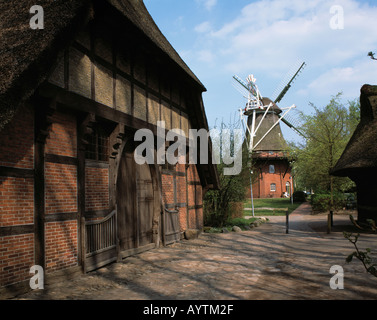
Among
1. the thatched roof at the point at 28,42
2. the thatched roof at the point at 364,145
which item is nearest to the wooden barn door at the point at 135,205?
the thatched roof at the point at 28,42

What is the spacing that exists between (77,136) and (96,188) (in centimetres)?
124

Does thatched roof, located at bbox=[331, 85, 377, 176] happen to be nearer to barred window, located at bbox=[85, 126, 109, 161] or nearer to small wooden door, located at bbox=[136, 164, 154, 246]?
small wooden door, located at bbox=[136, 164, 154, 246]

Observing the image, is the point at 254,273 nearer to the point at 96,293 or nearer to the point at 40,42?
the point at 96,293

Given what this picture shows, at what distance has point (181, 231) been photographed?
473 inches

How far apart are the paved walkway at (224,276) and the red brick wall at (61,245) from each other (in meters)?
0.34

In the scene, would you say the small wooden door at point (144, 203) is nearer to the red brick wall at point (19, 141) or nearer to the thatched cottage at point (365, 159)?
the red brick wall at point (19, 141)

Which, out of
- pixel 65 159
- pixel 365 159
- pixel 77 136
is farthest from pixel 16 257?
pixel 365 159

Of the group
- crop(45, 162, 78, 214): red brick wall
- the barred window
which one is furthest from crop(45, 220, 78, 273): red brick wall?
the barred window

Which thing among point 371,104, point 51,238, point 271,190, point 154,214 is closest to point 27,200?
point 51,238

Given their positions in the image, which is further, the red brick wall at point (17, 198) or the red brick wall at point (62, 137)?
the red brick wall at point (62, 137)

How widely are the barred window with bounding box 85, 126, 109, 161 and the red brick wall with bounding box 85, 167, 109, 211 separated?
1.13ft

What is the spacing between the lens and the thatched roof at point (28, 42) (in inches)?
175

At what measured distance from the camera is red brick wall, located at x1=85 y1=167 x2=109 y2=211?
710 centimetres

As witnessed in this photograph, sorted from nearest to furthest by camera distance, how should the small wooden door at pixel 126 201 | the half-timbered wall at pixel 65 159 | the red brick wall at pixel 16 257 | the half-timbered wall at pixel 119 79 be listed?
1. the red brick wall at pixel 16 257
2. the half-timbered wall at pixel 65 159
3. the half-timbered wall at pixel 119 79
4. the small wooden door at pixel 126 201
